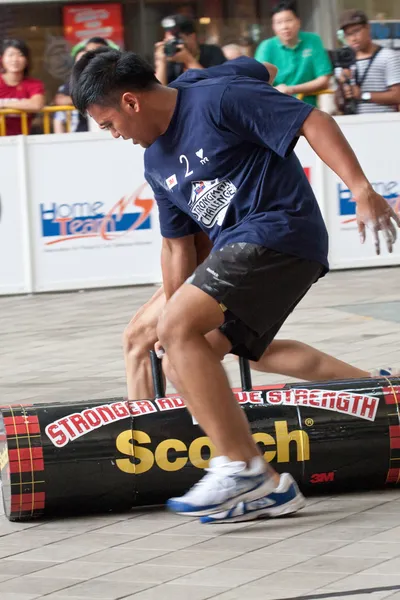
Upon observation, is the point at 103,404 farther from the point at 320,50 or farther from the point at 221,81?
the point at 320,50

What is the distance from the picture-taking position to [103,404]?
4438 mm

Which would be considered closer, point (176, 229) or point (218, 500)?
point (218, 500)

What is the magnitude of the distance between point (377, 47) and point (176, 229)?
6621 mm

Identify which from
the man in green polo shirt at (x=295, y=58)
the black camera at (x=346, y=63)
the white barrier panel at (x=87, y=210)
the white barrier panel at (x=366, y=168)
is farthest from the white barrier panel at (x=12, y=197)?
the black camera at (x=346, y=63)

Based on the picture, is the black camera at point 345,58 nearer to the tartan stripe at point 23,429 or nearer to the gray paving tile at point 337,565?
the tartan stripe at point 23,429

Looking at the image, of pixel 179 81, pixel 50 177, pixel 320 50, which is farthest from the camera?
pixel 320 50

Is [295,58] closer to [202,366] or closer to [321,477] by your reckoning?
[321,477]

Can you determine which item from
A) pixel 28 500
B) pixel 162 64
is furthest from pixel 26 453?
pixel 162 64

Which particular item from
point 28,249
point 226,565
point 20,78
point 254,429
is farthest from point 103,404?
point 20,78

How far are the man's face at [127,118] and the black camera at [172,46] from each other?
248 inches

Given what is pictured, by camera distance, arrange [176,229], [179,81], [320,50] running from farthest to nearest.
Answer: [320,50], [176,229], [179,81]

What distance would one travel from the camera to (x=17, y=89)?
36.0 ft

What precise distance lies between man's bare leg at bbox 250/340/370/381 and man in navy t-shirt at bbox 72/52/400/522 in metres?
0.92

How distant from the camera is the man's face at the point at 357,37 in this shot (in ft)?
35.1
